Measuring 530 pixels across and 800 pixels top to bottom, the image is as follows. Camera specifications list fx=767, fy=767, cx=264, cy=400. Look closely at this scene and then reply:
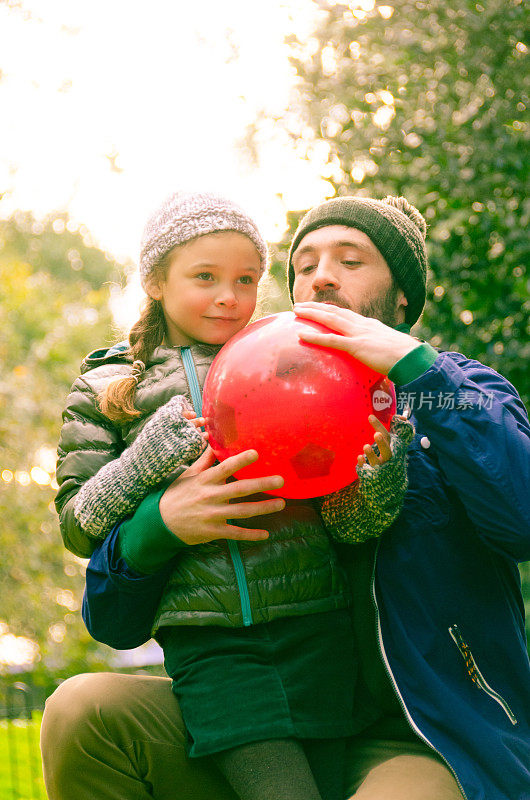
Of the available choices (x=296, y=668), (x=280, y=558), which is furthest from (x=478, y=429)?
(x=296, y=668)

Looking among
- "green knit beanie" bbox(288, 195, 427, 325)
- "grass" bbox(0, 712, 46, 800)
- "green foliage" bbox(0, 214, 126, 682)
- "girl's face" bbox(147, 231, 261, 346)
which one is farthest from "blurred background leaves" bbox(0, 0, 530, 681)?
"green foliage" bbox(0, 214, 126, 682)

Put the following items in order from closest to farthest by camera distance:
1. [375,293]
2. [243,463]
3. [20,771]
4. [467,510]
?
[243,463] < [467,510] < [375,293] < [20,771]

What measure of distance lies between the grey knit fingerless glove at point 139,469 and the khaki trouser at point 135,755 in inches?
18.3

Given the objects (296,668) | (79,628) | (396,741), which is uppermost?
(296,668)

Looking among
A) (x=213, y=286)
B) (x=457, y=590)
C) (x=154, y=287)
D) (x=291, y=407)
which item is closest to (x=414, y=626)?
(x=457, y=590)

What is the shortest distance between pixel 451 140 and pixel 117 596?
140 inches

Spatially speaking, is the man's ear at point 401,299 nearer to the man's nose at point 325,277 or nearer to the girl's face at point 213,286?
the man's nose at point 325,277

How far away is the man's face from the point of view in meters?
2.66

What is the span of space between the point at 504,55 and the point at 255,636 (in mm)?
3925

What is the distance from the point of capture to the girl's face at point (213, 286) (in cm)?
244

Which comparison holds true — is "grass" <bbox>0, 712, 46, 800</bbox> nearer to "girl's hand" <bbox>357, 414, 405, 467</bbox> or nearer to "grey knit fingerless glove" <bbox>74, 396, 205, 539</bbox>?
"grey knit fingerless glove" <bbox>74, 396, 205, 539</bbox>

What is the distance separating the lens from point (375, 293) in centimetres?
275

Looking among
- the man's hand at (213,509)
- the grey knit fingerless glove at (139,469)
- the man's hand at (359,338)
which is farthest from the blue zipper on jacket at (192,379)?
the man's hand at (359,338)

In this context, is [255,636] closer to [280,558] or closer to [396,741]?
[280,558]
